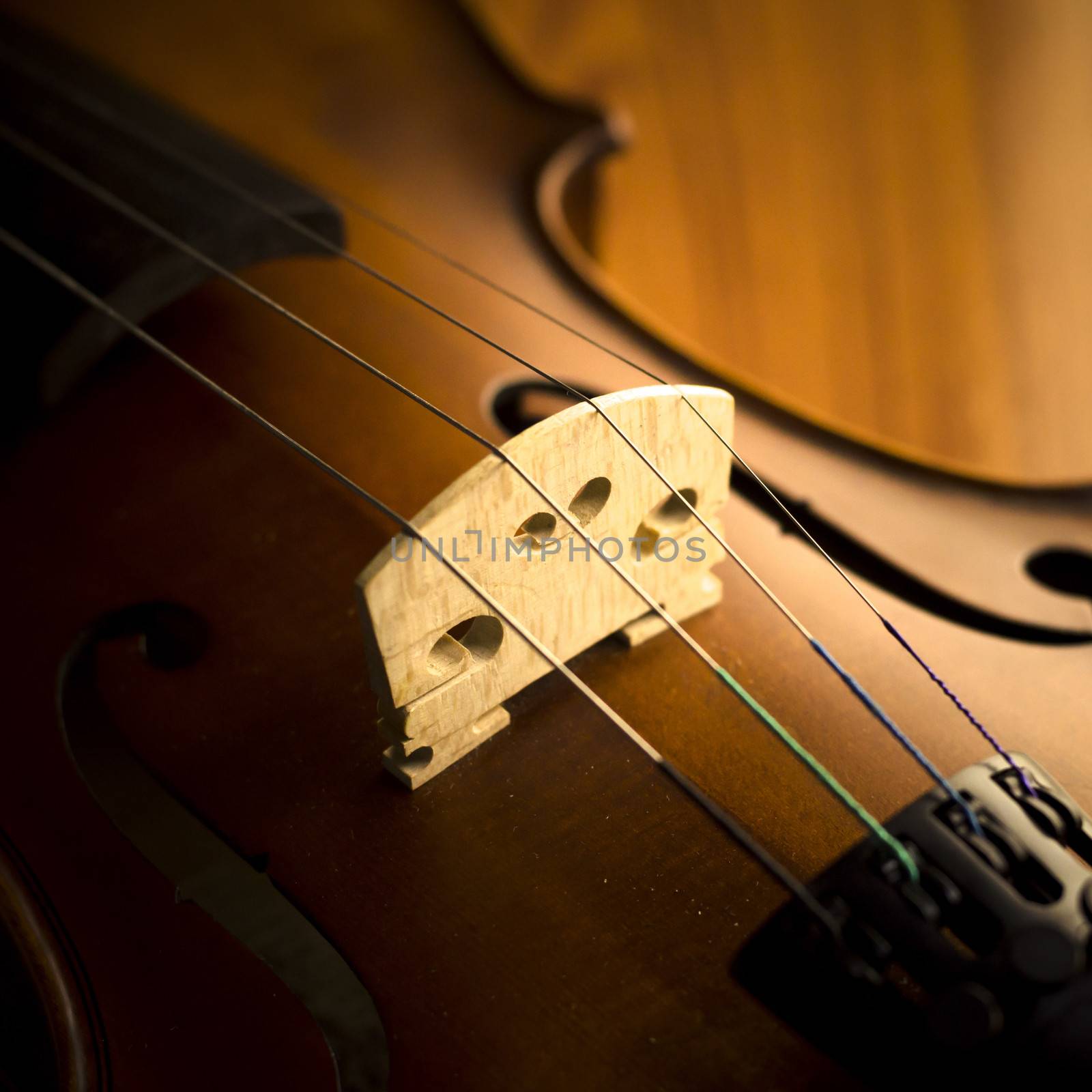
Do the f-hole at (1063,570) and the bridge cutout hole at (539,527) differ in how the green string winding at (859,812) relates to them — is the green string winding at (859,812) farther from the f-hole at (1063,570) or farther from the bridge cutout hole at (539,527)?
the f-hole at (1063,570)

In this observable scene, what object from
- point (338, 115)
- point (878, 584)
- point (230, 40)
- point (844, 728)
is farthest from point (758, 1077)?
point (230, 40)

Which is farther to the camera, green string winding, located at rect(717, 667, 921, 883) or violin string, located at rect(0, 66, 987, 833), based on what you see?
violin string, located at rect(0, 66, 987, 833)

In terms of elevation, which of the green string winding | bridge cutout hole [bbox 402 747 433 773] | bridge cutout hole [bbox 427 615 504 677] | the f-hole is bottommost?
the green string winding

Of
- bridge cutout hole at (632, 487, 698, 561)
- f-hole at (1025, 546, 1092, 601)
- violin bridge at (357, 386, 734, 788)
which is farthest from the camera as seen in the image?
f-hole at (1025, 546, 1092, 601)

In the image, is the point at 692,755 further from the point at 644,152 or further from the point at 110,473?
the point at 644,152

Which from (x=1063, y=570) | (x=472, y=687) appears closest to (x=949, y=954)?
(x=472, y=687)

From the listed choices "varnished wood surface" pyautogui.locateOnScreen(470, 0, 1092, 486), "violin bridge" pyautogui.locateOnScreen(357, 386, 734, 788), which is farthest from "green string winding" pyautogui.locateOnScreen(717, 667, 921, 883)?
"varnished wood surface" pyautogui.locateOnScreen(470, 0, 1092, 486)

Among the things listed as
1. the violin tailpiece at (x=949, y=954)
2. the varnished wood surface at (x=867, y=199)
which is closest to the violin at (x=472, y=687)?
the violin tailpiece at (x=949, y=954)

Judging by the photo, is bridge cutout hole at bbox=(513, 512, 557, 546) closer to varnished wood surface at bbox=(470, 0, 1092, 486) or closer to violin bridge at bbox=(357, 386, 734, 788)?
violin bridge at bbox=(357, 386, 734, 788)
